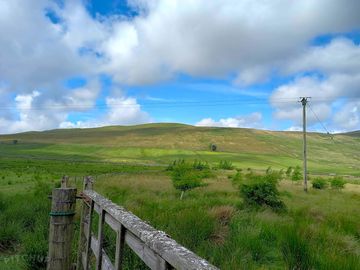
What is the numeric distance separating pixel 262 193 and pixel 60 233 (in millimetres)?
16393

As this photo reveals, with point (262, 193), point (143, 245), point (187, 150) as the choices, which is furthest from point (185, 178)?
point (187, 150)

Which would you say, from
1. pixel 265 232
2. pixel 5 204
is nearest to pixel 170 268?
pixel 265 232

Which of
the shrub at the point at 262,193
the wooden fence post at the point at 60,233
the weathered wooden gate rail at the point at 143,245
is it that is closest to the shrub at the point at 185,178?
the shrub at the point at 262,193

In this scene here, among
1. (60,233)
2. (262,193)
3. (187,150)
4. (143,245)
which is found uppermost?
(187,150)

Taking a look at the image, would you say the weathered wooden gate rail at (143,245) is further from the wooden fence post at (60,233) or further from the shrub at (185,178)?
the shrub at (185,178)

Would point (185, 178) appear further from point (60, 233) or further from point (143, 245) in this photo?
point (143, 245)

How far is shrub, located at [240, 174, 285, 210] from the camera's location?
19812 mm

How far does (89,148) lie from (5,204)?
5774 inches

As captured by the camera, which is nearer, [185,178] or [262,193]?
[262,193]

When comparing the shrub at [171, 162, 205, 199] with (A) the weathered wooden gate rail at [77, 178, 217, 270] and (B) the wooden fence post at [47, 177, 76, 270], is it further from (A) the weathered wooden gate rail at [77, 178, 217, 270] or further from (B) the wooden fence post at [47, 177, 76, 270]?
(A) the weathered wooden gate rail at [77, 178, 217, 270]

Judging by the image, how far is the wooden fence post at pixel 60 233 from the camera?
491 centimetres

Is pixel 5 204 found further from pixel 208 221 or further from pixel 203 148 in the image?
pixel 203 148

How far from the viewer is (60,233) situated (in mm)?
4945

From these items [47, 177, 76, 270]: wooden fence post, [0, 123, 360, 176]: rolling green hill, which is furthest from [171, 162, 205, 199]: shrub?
[0, 123, 360, 176]: rolling green hill
